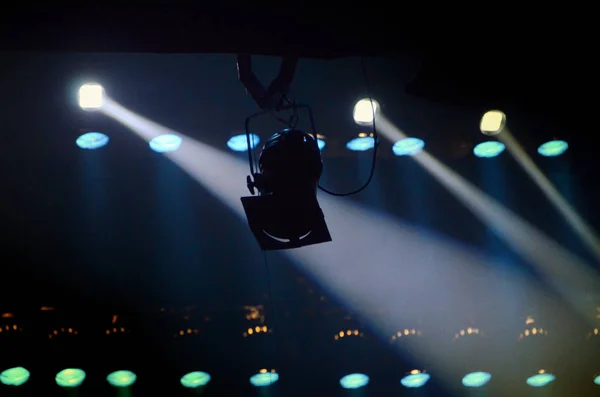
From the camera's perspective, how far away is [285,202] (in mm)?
1783

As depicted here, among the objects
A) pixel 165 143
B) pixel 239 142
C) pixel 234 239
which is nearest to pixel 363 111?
pixel 239 142

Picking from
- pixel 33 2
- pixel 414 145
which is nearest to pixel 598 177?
pixel 414 145

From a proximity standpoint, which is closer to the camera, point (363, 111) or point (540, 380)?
point (363, 111)

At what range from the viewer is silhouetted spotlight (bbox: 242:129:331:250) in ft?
5.81

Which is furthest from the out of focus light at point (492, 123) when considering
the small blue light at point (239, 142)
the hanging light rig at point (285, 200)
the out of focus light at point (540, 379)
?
the hanging light rig at point (285, 200)

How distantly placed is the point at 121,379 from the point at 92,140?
1770 mm

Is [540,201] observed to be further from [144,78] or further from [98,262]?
[98,262]

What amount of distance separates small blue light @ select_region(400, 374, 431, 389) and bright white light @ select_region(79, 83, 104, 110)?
3.01m

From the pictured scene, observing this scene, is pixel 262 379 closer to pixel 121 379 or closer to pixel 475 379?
pixel 121 379

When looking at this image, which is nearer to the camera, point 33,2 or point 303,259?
point 33,2

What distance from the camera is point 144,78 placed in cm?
310

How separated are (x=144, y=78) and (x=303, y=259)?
2.00 metres

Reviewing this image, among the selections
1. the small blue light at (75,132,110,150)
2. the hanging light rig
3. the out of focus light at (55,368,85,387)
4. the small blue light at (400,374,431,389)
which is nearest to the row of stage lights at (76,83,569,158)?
the small blue light at (75,132,110,150)

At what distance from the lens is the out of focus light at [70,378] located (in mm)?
3956
